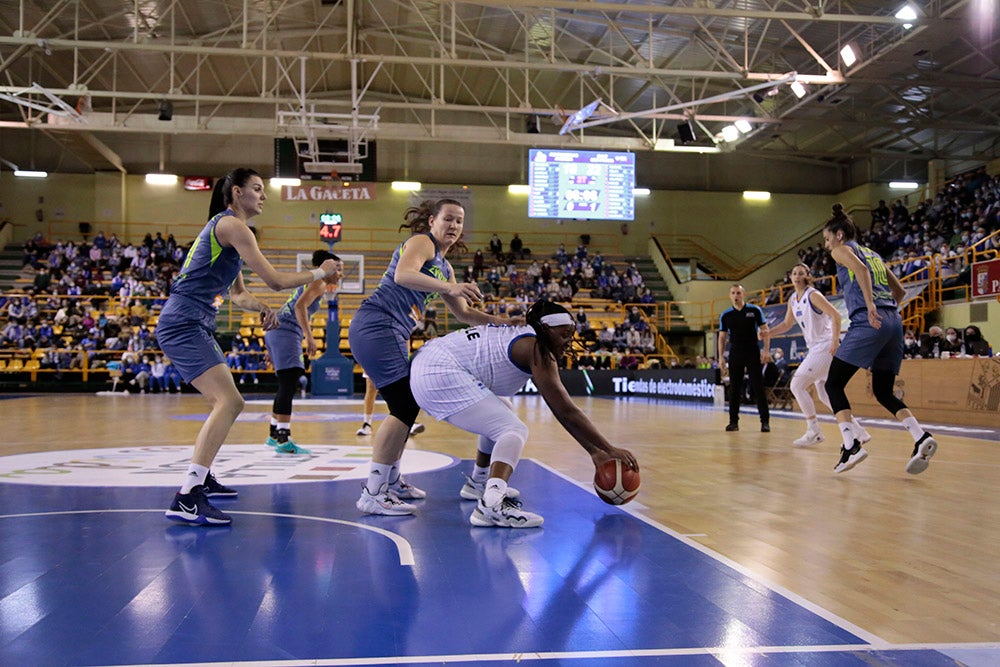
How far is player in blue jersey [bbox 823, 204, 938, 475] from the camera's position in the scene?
6.35 meters

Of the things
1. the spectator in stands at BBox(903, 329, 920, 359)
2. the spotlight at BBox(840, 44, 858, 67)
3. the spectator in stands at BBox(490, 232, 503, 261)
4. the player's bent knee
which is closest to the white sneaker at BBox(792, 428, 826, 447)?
the player's bent knee

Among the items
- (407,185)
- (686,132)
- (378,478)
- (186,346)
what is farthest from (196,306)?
(407,185)

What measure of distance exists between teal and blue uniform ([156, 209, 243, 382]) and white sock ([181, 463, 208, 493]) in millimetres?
525

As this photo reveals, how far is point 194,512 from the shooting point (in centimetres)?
425

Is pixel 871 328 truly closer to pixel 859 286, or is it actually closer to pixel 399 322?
pixel 859 286

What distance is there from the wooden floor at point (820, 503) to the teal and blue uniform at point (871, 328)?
0.87 metres

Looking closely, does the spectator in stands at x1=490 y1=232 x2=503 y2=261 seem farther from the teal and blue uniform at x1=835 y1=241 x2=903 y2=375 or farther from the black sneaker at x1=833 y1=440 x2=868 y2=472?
the black sneaker at x1=833 y1=440 x2=868 y2=472

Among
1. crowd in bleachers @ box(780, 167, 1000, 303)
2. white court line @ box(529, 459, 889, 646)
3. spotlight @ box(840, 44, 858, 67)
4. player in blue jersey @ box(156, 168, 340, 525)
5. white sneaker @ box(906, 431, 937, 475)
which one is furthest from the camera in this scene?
crowd in bleachers @ box(780, 167, 1000, 303)

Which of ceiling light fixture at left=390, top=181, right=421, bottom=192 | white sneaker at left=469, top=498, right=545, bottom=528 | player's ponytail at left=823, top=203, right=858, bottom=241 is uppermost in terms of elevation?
ceiling light fixture at left=390, top=181, right=421, bottom=192

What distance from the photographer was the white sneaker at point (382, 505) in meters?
4.55

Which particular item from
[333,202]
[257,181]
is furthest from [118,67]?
[257,181]

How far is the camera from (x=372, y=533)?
409cm

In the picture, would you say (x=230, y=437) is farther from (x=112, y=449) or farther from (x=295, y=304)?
(x=295, y=304)

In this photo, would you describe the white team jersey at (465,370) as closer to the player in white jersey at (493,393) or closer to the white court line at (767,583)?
the player in white jersey at (493,393)
